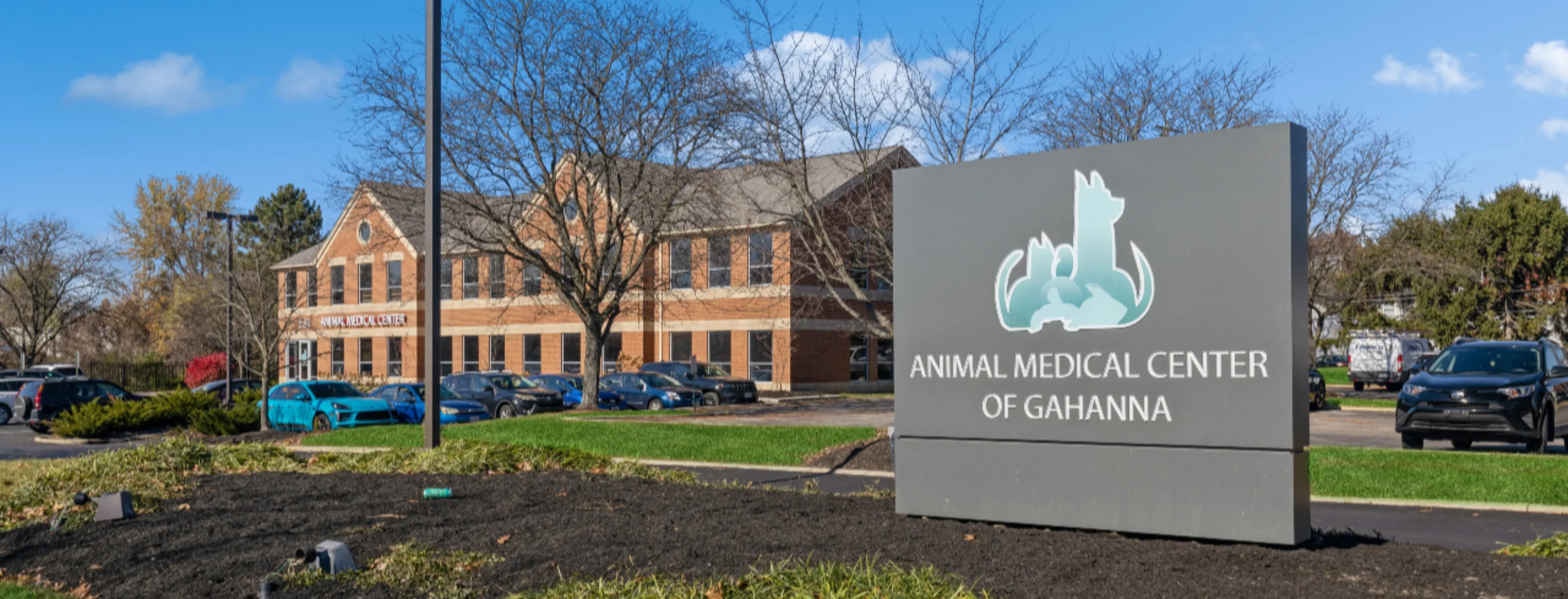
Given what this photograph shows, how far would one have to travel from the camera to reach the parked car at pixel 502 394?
30.8 metres

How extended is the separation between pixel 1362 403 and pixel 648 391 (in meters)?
18.8

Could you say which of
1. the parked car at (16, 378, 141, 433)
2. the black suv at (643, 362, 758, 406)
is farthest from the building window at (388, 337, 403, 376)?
the parked car at (16, 378, 141, 433)

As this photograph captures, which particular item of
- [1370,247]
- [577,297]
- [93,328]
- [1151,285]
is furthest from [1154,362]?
[93,328]

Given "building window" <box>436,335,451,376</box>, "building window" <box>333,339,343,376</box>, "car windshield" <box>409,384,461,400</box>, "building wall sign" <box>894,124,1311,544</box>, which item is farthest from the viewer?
"building window" <box>333,339,343,376</box>

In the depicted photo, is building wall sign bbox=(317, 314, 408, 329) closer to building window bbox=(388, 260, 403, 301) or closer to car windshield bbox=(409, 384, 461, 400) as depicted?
building window bbox=(388, 260, 403, 301)

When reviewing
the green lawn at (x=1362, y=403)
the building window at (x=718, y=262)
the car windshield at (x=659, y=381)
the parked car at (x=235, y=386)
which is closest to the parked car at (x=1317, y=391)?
the green lawn at (x=1362, y=403)

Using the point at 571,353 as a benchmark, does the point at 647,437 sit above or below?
below

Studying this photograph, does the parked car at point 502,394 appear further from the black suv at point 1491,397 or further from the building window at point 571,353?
the black suv at point 1491,397

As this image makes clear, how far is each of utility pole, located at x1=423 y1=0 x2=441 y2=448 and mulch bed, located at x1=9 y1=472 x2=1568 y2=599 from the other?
2863 millimetres

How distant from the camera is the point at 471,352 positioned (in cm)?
5222

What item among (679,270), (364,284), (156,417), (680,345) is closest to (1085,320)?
(156,417)

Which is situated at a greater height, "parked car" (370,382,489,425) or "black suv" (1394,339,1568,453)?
"black suv" (1394,339,1568,453)

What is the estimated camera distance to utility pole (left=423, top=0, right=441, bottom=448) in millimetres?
12570

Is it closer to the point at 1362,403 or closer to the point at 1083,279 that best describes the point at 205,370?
the point at 1362,403
